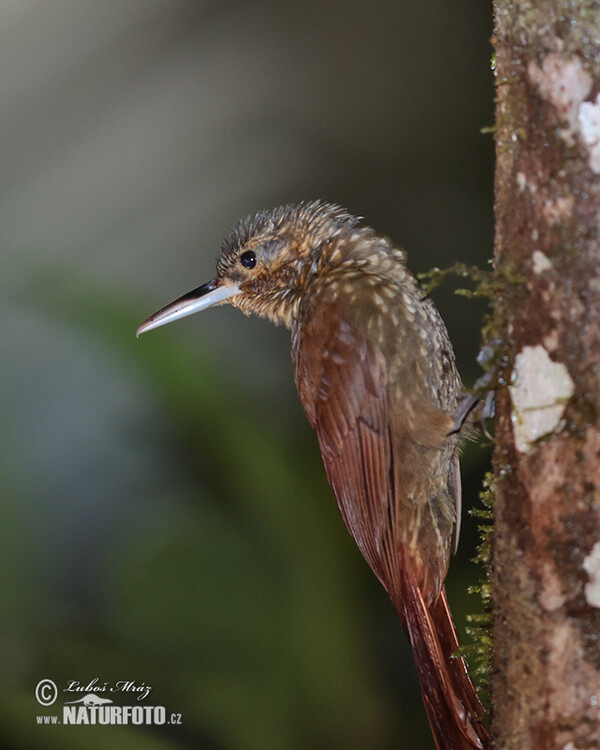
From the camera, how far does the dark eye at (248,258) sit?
195cm

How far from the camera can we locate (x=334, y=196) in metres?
3.08

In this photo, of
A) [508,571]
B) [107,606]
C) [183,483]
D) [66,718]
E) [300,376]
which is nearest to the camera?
[508,571]

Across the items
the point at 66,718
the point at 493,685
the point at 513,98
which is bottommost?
the point at 66,718

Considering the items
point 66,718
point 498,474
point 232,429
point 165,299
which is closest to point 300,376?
point 498,474

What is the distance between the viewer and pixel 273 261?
192 centimetres

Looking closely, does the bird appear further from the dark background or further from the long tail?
the dark background

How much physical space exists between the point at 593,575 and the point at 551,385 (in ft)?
0.84

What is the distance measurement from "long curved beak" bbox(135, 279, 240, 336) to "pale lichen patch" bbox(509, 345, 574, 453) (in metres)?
1.03

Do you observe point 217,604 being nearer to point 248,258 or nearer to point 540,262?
point 248,258

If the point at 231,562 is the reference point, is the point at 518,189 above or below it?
above

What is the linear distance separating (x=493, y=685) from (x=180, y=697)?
66.6 inches

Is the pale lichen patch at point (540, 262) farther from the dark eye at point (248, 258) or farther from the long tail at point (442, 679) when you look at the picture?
the dark eye at point (248, 258)

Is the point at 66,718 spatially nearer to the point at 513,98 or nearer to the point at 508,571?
the point at 508,571

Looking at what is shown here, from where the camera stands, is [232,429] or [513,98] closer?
[513,98]
